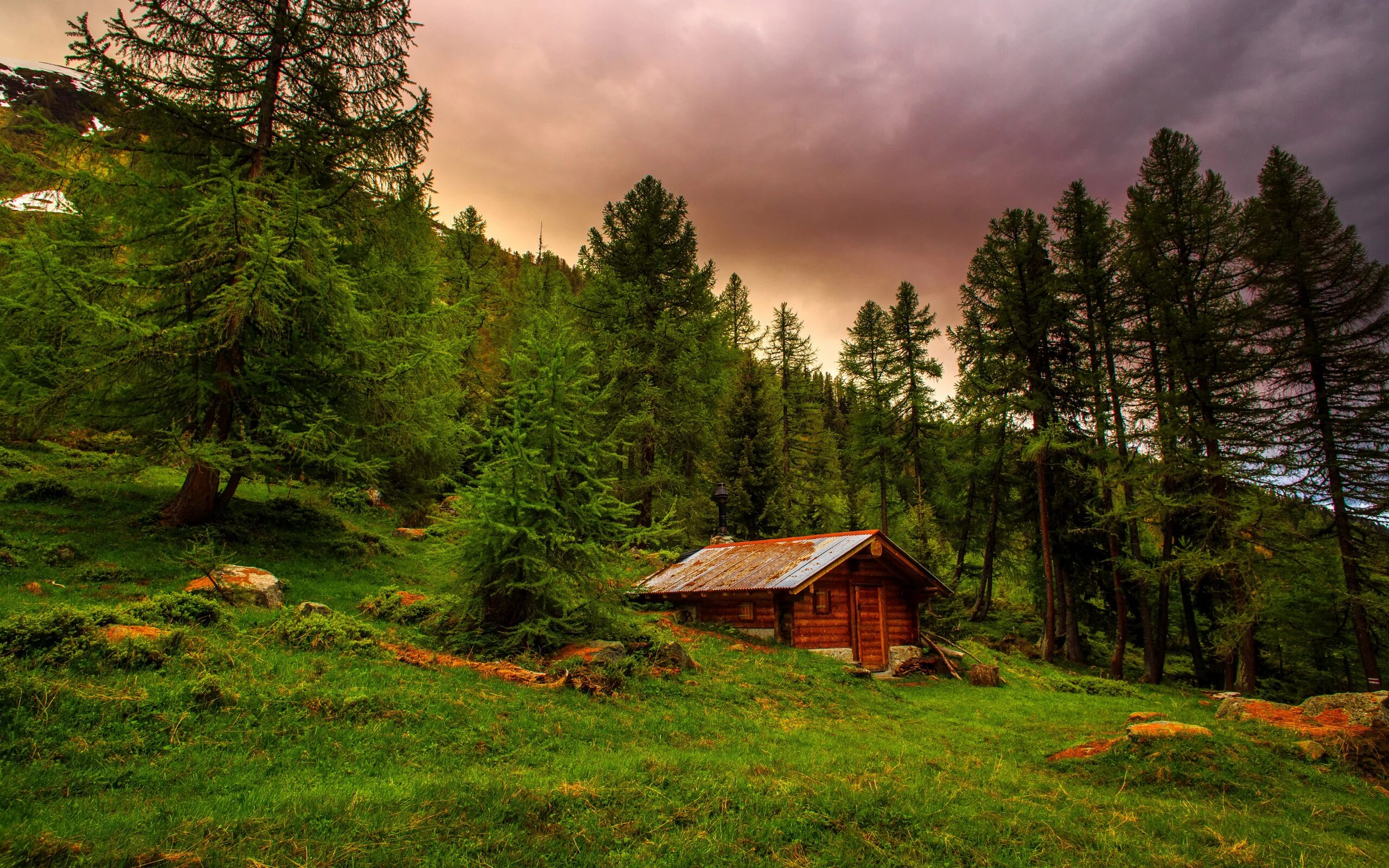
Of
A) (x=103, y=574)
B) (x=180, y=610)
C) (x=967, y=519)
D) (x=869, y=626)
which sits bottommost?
(x=869, y=626)

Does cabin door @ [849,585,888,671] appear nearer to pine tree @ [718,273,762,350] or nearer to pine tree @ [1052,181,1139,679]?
pine tree @ [1052,181,1139,679]

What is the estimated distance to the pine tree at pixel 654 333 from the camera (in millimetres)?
26812

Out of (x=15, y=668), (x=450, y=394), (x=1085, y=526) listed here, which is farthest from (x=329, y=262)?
(x=1085, y=526)

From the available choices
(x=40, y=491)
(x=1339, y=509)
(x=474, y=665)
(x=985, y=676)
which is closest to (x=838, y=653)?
(x=985, y=676)

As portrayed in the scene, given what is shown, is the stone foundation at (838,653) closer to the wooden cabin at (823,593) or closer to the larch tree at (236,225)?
the wooden cabin at (823,593)

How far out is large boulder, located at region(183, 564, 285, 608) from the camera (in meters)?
10.7

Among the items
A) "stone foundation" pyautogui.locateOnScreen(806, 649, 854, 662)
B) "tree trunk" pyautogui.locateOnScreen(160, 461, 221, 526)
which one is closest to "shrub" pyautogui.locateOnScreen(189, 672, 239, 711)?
"tree trunk" pyautogui.locateOnScreen(160, 461, 221, 526)

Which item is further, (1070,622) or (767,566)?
(1070,622)

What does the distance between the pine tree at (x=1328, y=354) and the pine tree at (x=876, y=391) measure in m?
16.5

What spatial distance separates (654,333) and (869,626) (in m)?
15.5

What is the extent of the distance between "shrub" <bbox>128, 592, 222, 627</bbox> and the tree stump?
61.5 feet

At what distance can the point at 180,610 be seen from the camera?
8789mm

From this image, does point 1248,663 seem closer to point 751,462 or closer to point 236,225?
point 751,462

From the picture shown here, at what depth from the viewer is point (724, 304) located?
3328cm
